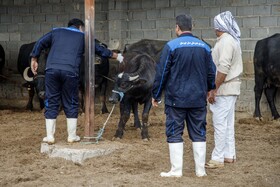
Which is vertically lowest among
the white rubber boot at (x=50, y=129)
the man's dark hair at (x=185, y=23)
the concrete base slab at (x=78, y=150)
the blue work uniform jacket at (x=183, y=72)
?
the concrete base slab at (x=78, y=150)

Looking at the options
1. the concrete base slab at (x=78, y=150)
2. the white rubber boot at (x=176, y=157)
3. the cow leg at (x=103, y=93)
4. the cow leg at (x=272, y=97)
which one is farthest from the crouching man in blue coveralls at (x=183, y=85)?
the cow leg at (x=103, y=93)

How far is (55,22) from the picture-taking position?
1577cm

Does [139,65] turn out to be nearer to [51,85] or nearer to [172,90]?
[51,85]

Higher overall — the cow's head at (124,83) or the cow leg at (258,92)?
the cow's head at (124,83)

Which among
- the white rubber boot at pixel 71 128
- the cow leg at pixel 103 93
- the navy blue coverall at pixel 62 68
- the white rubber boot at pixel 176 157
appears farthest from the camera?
the cow leg at pixel 103 93

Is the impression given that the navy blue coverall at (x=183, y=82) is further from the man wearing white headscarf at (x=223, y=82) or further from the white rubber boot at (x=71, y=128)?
the white rubber boot at (x=71, y=128)

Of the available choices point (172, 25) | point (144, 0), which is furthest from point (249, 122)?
point (144, 0)

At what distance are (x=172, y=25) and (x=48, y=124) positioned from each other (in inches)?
244

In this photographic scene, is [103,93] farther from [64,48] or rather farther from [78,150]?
[78,150]

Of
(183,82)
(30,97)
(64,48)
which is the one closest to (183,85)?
(183,82)

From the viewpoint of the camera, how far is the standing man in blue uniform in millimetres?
8516

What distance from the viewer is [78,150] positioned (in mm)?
8141

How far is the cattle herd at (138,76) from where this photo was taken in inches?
372

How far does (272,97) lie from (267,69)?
64 centimetres
